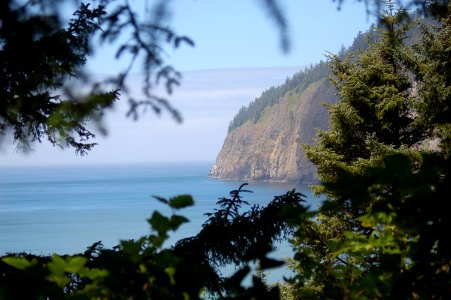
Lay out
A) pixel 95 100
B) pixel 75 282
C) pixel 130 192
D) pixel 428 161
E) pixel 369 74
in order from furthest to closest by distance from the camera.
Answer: pixel 130 192
pixel 369 74
pixel 75 282
pixel 95 100
pixel 428 161

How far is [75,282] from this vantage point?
2.51m

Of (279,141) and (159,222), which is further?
(279,141)

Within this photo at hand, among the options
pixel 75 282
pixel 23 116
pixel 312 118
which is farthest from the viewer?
pixel 312 118

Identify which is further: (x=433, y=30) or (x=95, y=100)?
(x=433, y=30)

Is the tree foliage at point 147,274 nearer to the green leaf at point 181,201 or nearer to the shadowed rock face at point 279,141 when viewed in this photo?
the green leaf at point 181,201

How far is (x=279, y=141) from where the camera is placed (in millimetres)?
110250

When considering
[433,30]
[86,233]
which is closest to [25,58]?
[433,30]

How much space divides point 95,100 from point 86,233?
124ft

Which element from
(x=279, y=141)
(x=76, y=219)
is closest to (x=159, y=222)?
(x=76, y=219)

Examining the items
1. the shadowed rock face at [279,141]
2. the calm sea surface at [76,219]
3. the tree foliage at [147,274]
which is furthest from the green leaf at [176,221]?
the shadowed rock face at [279,141]

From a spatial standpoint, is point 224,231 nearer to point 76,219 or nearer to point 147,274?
point 147,274

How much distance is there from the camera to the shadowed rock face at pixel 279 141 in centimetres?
10156

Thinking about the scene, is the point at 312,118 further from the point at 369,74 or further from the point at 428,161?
the point at 428,161

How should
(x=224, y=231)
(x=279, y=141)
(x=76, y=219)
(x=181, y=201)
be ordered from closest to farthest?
(x=181, y=201)
(x=224, y=231)
(x=76, y=219)
(x=279, y=141)
